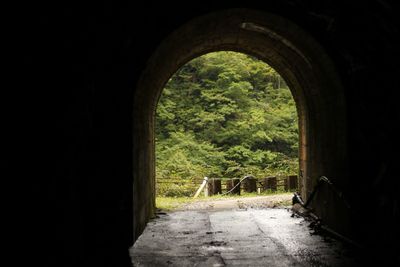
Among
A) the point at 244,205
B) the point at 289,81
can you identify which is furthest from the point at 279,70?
the point at 244,205

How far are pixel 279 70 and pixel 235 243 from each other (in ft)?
18.2

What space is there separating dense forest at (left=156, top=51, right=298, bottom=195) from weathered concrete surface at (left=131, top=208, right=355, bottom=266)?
12.4 m

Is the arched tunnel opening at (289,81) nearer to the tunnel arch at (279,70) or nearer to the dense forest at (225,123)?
the tunnel arch at (279,70)

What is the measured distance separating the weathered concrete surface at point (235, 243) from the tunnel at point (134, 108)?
19.9 inches

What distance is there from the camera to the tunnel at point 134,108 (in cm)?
506

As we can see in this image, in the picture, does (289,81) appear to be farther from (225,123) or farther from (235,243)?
(225,123)

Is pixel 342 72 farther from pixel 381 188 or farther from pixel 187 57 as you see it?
pixel 187 57

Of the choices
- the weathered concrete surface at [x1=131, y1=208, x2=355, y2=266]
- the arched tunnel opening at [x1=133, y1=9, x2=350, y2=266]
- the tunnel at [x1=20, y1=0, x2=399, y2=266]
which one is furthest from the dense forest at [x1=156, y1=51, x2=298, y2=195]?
the tunnel at [x1=20, y1=0, x2=399, y2=266]

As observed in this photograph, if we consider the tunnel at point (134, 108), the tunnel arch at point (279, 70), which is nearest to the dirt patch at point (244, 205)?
the tunnel arch at point (279, 70)

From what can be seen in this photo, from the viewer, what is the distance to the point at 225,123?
25531 millimetres

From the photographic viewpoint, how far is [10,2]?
432 cm

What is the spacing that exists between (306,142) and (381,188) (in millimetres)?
4343

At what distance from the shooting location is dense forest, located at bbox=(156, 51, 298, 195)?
2367 centimetres

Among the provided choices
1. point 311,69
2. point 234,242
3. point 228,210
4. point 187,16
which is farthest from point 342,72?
point 228,210
